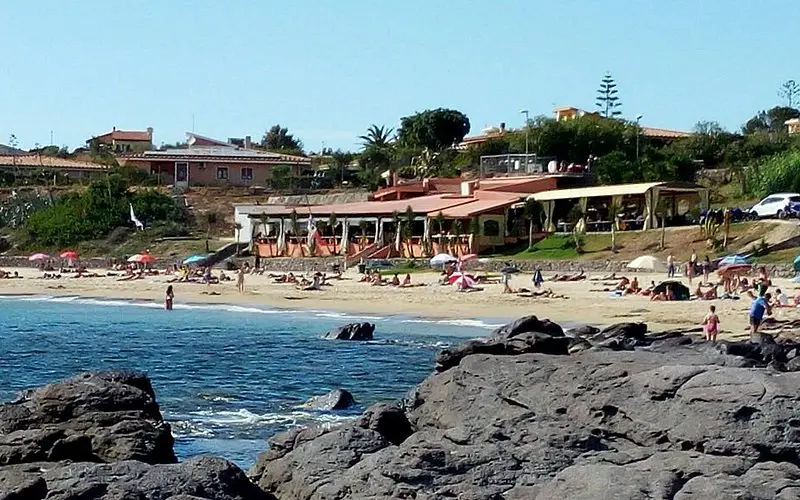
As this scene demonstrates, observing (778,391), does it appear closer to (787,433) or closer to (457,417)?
(787,433)

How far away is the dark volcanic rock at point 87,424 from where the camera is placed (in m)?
12.2

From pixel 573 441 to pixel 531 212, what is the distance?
A: 45069 millimetres

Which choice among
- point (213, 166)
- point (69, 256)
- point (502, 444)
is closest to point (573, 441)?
point (502, 444)

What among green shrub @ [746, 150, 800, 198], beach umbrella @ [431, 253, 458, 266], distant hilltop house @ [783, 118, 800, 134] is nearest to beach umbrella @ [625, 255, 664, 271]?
beach umbrella @ [431, 253, 458, 266]

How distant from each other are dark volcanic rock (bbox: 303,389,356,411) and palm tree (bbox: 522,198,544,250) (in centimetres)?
3455

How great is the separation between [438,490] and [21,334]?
27689 mm

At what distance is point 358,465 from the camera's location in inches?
409

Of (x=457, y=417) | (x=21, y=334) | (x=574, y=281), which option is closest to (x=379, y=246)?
(x=574, y=281)

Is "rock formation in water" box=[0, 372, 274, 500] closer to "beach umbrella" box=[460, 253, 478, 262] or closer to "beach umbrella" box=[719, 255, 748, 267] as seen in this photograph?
"beach umbrella" box=[719, 255, 748, 267]

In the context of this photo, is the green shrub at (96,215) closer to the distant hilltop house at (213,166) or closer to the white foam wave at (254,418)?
the distant hilltop house at (213,166)

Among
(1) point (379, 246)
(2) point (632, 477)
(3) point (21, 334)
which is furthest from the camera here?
(1) point (379, 246)

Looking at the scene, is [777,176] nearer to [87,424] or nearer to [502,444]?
[87,424]

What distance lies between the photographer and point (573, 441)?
10.9 m

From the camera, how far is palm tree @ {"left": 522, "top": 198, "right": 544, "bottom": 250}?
181 ft
